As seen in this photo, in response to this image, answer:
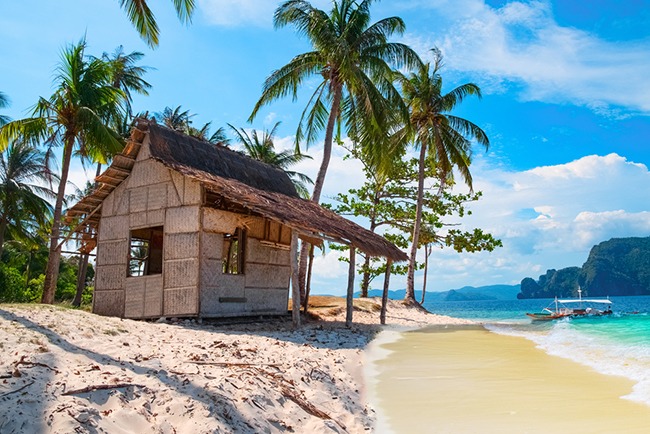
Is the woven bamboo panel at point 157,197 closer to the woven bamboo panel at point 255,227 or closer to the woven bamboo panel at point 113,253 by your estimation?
the woven bamboo panel at point 113,253

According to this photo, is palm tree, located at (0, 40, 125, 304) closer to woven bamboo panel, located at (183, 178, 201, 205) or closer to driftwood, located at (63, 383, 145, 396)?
woven bamboo panel, located at (183, 178, 201, 205)

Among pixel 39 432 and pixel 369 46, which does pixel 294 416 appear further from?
pixel 369 46

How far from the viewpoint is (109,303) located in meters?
10.6

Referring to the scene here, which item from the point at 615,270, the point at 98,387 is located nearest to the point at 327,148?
the point at 98,387

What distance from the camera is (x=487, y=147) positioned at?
2041 cm

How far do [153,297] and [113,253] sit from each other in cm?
183

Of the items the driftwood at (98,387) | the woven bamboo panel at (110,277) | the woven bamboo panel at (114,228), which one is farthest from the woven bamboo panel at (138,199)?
the driftwood at (98,387)

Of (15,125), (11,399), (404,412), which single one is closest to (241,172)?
(15,125)

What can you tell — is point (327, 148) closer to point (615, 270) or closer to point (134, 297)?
point (134, 297)

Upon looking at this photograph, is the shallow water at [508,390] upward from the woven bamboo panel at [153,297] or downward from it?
downward

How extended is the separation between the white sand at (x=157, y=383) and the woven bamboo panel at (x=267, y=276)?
168 inches

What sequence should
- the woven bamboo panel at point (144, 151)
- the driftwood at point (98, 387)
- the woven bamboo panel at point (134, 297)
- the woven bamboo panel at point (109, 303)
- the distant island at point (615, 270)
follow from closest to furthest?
the driftwood at point (98, 387) < the woven bamboo panel at point (134, 297) < the woven bamboo panel at point (144, 151) < the woven bamboo panel at point (109, 303) < the distant island at point (615, 270)

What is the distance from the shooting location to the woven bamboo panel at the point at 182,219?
373 inches

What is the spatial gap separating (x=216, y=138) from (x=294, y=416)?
19781 millimetres
